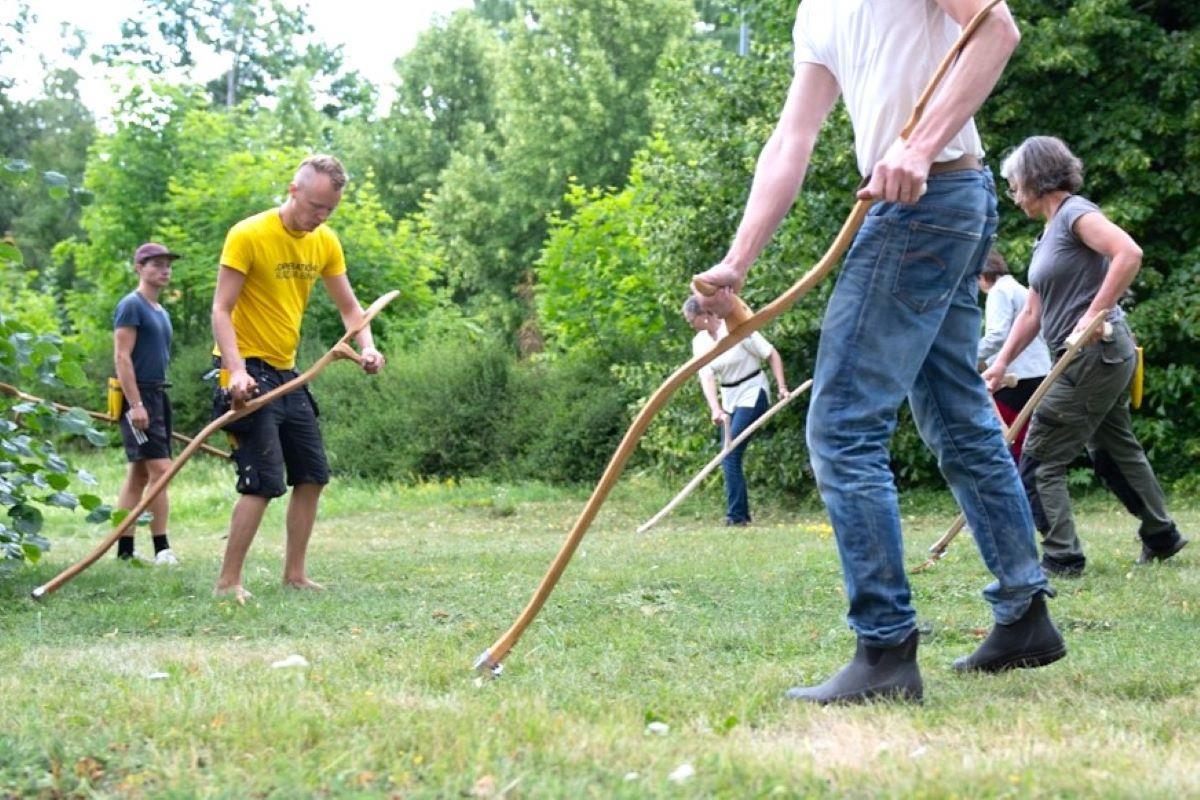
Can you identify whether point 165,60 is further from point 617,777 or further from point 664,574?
point 617,777

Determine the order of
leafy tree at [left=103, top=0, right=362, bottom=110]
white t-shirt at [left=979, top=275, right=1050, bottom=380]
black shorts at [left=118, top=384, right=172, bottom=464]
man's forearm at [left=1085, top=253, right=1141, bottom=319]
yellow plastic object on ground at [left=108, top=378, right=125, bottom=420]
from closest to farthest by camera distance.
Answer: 1. man's forearm at [left=1085, top=253, right=1141, bottom=319]
2. white t-shirt at [left=979, top=275, right=1050, bottom=380]
3. black shorts at [left=118, top=384, right=172, bottom=464]
4. yellow plastic object on ground at [left=108, top=378, right=125, bottom=420]
5. leafy tree at [left=103, top=0, right=362, bottom=110]

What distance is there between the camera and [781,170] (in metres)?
4.25

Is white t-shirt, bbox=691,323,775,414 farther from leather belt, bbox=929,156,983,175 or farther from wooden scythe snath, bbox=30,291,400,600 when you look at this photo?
leather belt, bbox=929,156,983,175

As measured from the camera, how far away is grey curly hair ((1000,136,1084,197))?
7.00 m

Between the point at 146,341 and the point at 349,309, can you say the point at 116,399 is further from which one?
the point at 349,309

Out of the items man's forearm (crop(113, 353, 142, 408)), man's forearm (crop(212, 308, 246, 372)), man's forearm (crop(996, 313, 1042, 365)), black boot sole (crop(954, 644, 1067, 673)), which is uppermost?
man's forearm (crop(212, 308, 246, 372))

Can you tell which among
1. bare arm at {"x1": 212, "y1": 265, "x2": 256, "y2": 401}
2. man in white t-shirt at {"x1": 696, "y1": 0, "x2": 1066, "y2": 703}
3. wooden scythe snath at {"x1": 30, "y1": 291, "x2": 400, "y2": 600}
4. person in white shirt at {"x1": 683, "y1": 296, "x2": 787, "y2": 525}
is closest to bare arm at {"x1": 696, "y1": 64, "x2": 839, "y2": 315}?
man in white t-shirt at {"x1": 696, "y1": 0, "x2": 1066, "y2": 703}

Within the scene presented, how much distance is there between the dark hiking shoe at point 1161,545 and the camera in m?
7.80

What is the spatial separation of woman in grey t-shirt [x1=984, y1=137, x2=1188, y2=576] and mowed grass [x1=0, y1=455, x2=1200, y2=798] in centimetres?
36

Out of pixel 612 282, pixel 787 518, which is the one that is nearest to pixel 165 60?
pixel 612 282

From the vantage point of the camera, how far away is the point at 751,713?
12.8 feet

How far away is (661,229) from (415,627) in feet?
39.0

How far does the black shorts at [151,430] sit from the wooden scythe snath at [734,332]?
616 cm

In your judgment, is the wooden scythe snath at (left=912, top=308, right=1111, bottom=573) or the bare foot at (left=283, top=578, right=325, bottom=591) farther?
the bare foot at (left=283, top=578, right=325, bottom=591)
